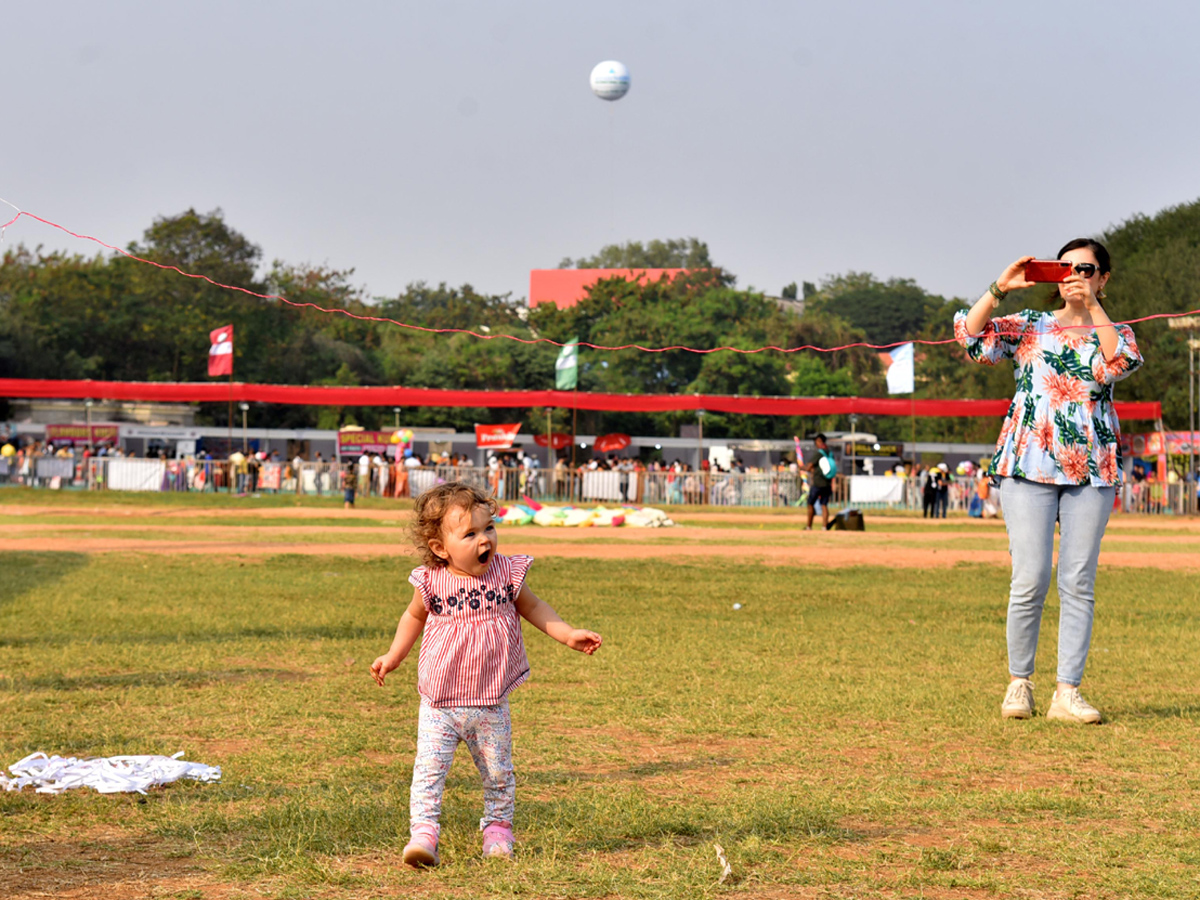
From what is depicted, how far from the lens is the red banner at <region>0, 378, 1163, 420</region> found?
39.0 metres

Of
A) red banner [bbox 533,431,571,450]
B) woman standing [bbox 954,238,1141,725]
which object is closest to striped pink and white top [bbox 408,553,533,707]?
woman standing [bbox 954,238,1141,725]

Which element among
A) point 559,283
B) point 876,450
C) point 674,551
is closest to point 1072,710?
point 674,551

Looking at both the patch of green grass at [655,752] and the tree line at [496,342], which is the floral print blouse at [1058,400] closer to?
the patch of green grass at [655,752]

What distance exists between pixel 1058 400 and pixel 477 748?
3452 millimetres

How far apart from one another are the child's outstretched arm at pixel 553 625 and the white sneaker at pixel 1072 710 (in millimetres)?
2905

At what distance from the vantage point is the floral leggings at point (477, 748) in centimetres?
371

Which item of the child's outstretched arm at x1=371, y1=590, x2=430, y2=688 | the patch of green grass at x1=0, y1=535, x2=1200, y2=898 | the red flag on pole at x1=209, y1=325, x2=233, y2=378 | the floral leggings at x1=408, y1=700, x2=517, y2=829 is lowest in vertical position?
the patch of green grass at x1=0, y1=535, x2=1200, y2=898

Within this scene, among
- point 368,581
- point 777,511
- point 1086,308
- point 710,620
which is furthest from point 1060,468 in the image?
point 777,511

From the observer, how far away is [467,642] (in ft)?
12.5

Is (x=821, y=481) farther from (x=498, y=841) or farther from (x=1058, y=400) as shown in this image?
(x=498, y=841)

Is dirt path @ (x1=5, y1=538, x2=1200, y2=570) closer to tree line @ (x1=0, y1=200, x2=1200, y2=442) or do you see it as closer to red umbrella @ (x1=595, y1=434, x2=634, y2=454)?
red umbrella @ (x1=595, y1=434, x2=634, y2=454)

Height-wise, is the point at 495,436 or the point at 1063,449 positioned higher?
the point at 495,436

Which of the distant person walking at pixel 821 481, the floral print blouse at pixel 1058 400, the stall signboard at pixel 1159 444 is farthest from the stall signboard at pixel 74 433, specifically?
the floral print blouse at pixel 1058 400

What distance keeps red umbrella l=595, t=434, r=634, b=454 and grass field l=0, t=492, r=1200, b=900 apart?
106 feet
